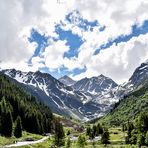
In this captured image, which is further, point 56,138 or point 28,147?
point 56,138

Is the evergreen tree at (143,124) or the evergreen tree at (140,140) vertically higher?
the evergreen tree at (143,124)

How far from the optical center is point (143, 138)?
459 feet

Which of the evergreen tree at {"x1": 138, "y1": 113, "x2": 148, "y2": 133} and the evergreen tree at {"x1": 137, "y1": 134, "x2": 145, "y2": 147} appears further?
the evergreen tree at {"x1": 138, "y1": 113, "x2": 148, "y2": 133}

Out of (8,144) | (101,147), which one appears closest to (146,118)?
(101,147)

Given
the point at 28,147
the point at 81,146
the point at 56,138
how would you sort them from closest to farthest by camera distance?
1. the point at 81,146
2. the point at 28,147
3. the point at 56,138

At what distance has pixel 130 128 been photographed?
199 meters

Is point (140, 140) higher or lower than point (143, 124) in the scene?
lower

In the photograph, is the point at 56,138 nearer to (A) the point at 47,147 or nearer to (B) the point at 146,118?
(A) the point at 47,147

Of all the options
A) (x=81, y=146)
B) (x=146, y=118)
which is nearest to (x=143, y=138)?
(x=146, y=118)

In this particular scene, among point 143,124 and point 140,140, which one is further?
point 143,124

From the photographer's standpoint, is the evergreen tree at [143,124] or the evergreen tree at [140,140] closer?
the evergreen tree at [140,140]

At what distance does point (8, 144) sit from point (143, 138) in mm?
79933

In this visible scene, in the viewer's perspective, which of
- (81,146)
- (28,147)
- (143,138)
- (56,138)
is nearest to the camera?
(143,138)

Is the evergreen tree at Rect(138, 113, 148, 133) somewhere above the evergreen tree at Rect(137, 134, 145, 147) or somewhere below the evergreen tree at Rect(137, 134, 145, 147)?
Result: above
